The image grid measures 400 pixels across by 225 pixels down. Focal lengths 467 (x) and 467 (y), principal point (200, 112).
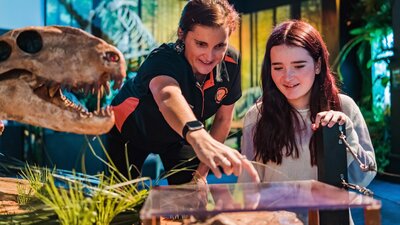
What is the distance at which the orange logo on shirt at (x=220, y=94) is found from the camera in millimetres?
1527

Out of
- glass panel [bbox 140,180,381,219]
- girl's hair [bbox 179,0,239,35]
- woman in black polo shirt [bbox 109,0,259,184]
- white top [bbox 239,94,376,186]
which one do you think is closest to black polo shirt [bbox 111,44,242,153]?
woman in black polo shirt [bbox 109,0,259,184]

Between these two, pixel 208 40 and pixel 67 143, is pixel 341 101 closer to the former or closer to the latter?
pixel 208 40

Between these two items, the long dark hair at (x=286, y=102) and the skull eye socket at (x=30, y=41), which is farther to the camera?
the long dark hair at (x=286, y=102)

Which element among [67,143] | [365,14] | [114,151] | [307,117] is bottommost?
[67,143]

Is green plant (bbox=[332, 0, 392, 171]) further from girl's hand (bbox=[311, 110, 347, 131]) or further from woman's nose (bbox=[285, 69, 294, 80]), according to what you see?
girl's hand (bbox=[311, 110, 347, 131])

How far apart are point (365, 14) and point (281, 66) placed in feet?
14.2

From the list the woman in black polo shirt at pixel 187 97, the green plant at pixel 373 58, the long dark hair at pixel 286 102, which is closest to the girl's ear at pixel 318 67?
the long dark hair at pixel 286 102

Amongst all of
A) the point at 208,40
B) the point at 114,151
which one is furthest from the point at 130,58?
the point at 208,40

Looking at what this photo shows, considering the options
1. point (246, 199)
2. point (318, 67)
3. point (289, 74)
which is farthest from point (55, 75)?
point (318, 67)

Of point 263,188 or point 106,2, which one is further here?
point 106,2

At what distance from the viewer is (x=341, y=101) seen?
1340 mm

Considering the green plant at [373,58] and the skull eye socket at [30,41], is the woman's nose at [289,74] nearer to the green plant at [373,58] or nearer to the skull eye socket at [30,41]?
the skull eye socket at [30,41]

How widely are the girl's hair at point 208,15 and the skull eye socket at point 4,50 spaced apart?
54 centimetres

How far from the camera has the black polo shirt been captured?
4.50ft
